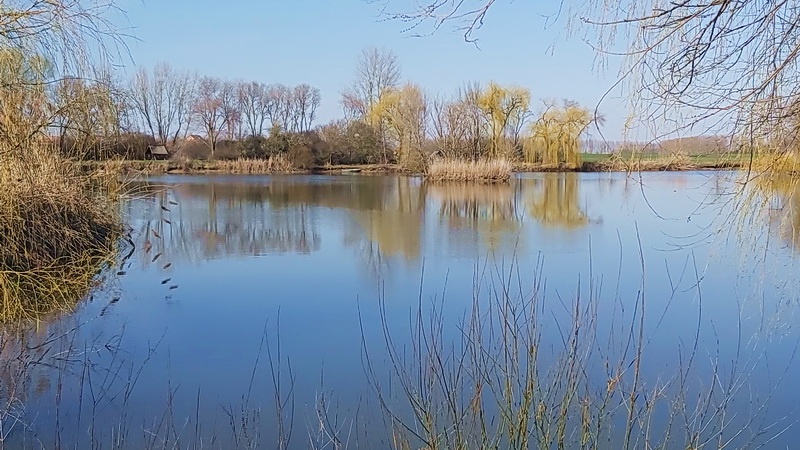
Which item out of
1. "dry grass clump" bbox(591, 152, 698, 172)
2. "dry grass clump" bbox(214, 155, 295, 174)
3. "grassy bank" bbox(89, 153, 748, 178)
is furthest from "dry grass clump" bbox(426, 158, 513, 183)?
"dry grass clump" bbox(591, 152, 698, 172)

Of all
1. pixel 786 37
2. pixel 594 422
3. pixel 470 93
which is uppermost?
pixel 470 93

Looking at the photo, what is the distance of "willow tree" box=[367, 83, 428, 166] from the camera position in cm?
1914

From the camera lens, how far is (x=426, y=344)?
6.59 feet

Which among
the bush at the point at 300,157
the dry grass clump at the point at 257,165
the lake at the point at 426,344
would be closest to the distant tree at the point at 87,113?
the lake at the point at 426,344

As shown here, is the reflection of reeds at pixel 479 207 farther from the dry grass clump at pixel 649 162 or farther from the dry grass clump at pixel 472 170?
the dry grass clump at pixel 649 162

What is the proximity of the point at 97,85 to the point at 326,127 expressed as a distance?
20.4 m

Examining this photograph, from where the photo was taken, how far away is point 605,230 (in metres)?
7.25

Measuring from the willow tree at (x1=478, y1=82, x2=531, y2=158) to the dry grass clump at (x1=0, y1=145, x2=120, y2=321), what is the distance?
45.4 feet

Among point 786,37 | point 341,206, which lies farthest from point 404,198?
point 786,37

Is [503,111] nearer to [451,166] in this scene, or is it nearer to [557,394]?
[451,166]

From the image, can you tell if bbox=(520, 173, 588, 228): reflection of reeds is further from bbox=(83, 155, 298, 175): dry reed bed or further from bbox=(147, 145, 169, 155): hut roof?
bbox=(83, 155, 298, 175): dry reed bed

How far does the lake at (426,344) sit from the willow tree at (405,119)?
12.6 meters

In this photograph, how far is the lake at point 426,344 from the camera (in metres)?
2.22

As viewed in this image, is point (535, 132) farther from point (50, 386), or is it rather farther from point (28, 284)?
point (50, 386)
